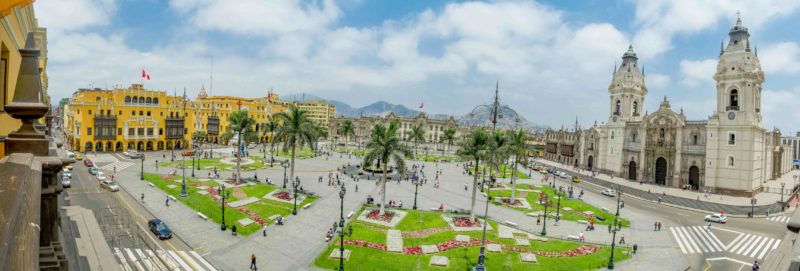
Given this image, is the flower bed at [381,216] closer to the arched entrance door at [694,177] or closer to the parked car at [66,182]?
the parked car at [66,182]

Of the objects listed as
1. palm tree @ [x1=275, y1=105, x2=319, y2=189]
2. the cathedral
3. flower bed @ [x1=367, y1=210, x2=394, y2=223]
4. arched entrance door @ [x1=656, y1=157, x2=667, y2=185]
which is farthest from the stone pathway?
arched entrance door @ [x1=656, y1=157, x2=667, y2=185]

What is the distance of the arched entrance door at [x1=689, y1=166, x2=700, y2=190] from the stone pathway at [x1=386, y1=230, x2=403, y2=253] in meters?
51.4

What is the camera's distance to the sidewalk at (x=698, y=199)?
4597 cm

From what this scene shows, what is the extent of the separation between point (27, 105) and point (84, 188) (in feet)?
145

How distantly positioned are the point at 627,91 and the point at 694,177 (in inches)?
722

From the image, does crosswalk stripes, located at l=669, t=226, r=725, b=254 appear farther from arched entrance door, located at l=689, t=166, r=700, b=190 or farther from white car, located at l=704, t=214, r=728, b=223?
arched entrance door, located at l=689, t=166, r=700, b=190

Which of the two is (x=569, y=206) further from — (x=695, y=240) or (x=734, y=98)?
(x=734, y=98)

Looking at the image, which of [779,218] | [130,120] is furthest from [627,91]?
[130,120]

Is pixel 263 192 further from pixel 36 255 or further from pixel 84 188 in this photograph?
pixel 36 255

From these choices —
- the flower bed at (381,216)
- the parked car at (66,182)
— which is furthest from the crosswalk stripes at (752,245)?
the parked car at (66,182)

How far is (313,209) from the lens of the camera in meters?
35.7

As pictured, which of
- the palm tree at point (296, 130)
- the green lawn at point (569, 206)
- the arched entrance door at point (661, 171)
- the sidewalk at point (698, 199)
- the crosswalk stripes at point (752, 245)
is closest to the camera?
the crosswalk stripes at point (752, 245)

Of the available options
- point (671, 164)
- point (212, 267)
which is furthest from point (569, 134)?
point (212, 267)

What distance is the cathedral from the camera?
5379 cm
